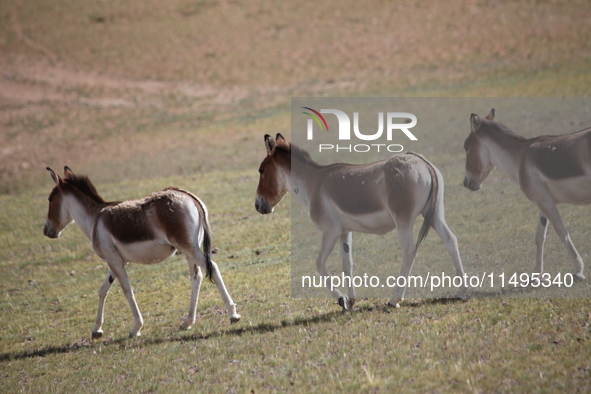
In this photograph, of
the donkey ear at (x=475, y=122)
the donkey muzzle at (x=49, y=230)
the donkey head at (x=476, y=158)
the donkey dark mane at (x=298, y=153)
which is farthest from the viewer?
the donkey muzzle at (x=49, y=230)

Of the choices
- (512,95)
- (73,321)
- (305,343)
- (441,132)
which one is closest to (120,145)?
(441,132)

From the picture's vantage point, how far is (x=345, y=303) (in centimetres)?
999

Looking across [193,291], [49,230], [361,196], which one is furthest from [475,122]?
[49,230]

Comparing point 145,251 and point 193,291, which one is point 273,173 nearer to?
point 193,291

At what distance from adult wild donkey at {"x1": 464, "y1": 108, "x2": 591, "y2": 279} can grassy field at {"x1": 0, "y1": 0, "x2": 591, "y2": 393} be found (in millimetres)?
1340

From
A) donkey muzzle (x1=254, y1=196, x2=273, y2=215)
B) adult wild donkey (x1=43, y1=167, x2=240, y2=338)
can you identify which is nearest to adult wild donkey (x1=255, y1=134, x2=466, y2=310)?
donkey muzzle (x1=254, y1=196, x2=273, y2=215)

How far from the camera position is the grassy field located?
819 cm

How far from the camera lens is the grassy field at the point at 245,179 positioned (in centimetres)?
819

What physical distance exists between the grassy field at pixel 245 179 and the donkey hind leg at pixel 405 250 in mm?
274

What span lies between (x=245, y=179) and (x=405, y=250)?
1547cm

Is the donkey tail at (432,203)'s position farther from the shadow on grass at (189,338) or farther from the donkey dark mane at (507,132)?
the donkey dark mane at (507,132)

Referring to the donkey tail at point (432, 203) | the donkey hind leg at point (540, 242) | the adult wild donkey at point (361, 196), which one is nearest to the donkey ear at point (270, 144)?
the adult wild donkey at point (361, 196)

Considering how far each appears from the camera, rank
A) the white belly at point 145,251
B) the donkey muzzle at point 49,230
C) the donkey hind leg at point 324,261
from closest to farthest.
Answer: the donkey hind leg at point 324,261
the white belly at point 145,251
the donkey muzzle at point 49,230

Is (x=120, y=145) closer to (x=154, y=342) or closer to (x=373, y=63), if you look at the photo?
(x=373, y=63)
